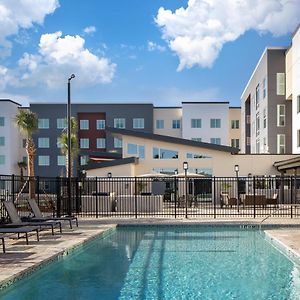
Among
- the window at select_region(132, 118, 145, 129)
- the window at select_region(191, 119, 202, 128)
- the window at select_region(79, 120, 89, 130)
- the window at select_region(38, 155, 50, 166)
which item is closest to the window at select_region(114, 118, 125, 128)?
the window at select_region(132, 118, 145, 129)

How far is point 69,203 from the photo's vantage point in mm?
19875

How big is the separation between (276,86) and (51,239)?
32170 millimetres

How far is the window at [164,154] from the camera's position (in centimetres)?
3488

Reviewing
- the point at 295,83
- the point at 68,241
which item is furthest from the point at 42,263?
the point at 295,83

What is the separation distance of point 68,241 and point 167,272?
409 centimetres

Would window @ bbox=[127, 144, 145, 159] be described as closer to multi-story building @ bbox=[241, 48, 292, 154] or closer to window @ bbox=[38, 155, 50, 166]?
multi-story building @ bbox=[241, 48, 292, 154]

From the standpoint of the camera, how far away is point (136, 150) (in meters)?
35.7

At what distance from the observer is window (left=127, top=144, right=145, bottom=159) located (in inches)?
1391

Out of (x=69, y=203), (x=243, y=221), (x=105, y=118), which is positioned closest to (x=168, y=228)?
(x=243, y=221)

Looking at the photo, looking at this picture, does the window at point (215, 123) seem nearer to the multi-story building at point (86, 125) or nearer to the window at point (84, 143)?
the multi-story building at point (86, 125)

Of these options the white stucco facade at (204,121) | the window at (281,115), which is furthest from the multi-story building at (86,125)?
the window at (281,115)

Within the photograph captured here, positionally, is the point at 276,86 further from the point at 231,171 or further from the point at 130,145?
the point at 130,145

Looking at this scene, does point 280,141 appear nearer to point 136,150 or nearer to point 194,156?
point 194,156

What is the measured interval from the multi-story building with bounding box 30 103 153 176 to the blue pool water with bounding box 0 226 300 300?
4621 centimetres
